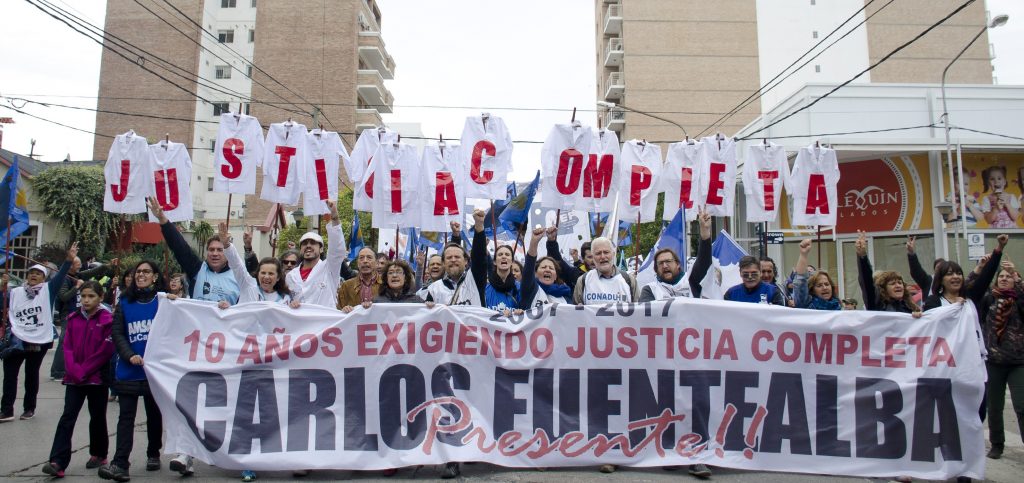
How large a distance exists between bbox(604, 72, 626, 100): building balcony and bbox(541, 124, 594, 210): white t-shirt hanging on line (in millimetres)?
41217

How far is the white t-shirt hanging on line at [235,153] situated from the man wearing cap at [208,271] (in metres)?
2.25

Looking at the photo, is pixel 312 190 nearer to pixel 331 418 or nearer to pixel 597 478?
pixel 331 418

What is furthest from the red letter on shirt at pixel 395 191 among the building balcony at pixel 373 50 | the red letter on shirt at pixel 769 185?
the building balcony at pixel 373 50

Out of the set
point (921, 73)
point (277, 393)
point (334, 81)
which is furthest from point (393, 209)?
point (921, 73)

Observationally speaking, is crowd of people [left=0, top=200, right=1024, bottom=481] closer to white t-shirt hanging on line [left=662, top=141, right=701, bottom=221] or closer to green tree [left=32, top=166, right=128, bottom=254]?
white t-shirt hanging on line [left=662, top=141, right=701, bottom=221]

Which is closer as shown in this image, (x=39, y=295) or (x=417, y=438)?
(x=417, y=438)

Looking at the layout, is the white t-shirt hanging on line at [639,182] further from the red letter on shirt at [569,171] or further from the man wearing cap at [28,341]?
the man wearing cap at [28,341]

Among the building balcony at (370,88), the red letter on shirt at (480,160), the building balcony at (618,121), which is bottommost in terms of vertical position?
the red letter on shirt at (480,160)

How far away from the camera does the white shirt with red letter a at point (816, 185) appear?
26.6 ft

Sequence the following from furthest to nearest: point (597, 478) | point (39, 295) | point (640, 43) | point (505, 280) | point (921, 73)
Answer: point (640, 43)
point (921, 73)
point (39, 295)
point (505, 280)
point (597, 478)

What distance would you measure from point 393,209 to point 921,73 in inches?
1742

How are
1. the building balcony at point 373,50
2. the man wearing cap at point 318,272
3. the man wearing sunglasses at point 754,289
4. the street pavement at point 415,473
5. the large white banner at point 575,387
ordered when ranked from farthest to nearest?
the building balcony at point 373,50, the man wearing cap at point 318,272, the man wearing sunglasses at point 754,289, the large white banner at point 575,387, the street pavement at point 415,473

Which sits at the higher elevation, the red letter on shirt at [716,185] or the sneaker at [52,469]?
the red letter on shirt at [716,185]

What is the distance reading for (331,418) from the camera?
5211 mm
